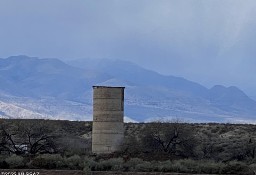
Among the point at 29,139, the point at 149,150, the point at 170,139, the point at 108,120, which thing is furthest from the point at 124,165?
the point at 29,139

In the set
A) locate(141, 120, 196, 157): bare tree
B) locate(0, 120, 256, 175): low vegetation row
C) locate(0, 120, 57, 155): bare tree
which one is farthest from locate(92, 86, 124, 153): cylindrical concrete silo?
locate(141, 120, 196, 157): bare tree

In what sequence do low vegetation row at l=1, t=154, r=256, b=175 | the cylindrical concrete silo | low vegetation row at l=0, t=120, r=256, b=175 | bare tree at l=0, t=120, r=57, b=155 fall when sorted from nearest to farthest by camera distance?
low vegetation row at l=1, t=154, r=256, b=175 < low vegetation row at l=0, t=120, r=256, b=175 < the cylindrical concrete silo < bare tree at l=0, t=120, r=57, b=155

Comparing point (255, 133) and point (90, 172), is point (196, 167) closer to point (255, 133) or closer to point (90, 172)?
point (90, 172)

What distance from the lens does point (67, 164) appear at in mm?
42219

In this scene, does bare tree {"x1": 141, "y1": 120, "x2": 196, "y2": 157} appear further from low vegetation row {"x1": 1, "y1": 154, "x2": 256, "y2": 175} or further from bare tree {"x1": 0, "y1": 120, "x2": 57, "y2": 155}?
low vegetation row {"x1": 1, "y1": 154, "x2": 256, "y2": 175}

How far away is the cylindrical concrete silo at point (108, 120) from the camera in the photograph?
49.3 meters

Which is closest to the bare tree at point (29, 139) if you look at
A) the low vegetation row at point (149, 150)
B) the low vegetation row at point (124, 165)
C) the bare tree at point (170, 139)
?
the low vegetation row at point (149, 150)

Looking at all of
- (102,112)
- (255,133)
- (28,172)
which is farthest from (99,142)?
(255,133)

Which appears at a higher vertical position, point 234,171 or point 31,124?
point 31,124

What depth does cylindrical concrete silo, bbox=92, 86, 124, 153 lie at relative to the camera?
49.3 meters

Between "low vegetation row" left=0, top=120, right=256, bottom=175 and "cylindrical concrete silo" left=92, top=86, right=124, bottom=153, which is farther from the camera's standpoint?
"cylindrical concrete silo" left=92, top=86, right=124, bottom=153

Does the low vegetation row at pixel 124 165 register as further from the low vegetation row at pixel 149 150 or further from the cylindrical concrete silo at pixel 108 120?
the cylindrical concrete silo at pixel 108 120

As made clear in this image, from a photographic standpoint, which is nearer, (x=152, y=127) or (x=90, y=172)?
(x=90, y=172)

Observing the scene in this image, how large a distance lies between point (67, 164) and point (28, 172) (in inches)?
126
